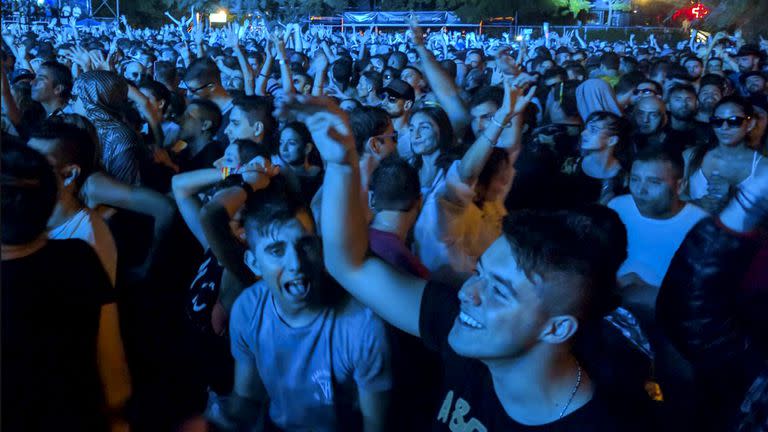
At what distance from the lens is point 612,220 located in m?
2.06

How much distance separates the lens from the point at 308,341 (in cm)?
236

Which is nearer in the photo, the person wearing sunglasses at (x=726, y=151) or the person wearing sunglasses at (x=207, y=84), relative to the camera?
the person wearing sunglasses at (x=726, y=151)

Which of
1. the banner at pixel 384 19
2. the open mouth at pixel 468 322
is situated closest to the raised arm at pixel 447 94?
the open mouth at pixel 468 322

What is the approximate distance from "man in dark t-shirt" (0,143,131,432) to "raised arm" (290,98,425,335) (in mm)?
702

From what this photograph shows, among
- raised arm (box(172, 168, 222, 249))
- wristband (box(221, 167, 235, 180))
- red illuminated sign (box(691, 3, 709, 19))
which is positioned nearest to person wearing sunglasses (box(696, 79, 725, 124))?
wristband (box(221, 167, 235, 180))

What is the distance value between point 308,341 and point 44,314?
0.81m

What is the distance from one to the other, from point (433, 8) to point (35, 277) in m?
47.7

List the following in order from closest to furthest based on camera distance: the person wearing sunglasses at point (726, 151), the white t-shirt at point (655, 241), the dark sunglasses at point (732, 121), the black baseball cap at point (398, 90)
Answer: the white t-shirt at point (655, 241) < the person wearing sunglasses at point (726, 151) < the dark sunglasses at point (732, 121) < the black baseball cap at point (398, 90)

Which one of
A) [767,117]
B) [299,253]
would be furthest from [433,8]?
[299,253]

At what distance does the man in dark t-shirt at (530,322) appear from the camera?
1750mm

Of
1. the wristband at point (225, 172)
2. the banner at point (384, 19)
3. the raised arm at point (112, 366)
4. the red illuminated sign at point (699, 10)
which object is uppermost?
the wristband at point (225, 172)

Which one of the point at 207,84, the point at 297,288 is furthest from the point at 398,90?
the point at 297,288

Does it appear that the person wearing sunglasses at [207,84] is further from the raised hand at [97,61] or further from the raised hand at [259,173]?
the raised hand at [259,173]

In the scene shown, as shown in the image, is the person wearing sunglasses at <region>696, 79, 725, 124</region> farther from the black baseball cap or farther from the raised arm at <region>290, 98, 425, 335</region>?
the raised arm at <region>290, 98, 425, 335</region>
